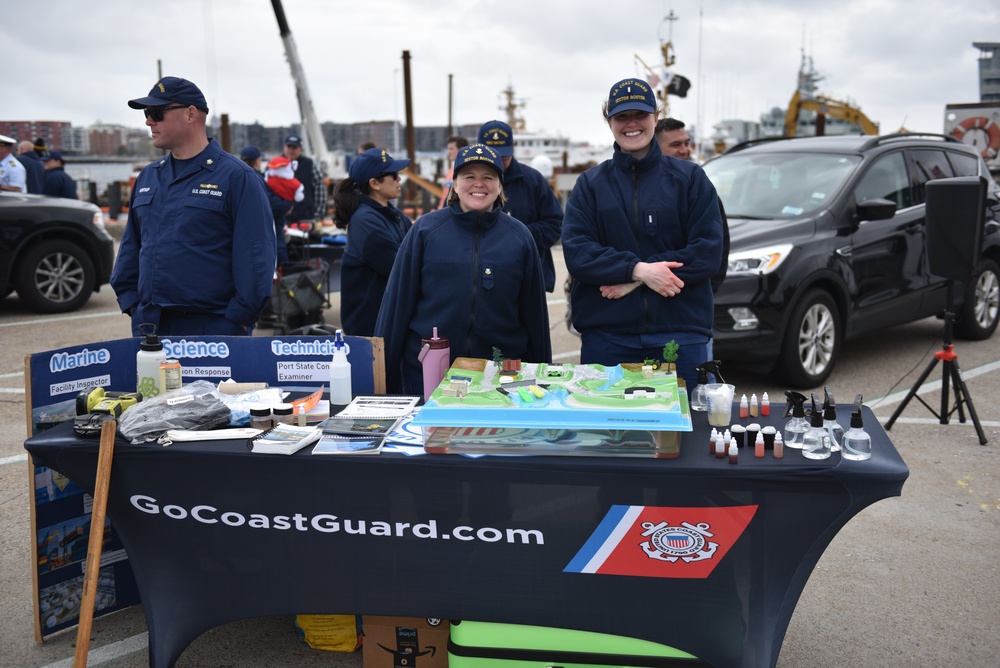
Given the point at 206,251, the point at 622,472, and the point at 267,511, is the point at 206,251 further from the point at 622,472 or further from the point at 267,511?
the point at 622,472

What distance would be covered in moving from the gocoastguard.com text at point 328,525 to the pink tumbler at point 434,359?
2.14ft

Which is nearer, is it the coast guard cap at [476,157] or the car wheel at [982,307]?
the coast guard cap at [476,157]

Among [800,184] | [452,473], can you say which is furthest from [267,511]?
[800,184]

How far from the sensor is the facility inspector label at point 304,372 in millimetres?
3391

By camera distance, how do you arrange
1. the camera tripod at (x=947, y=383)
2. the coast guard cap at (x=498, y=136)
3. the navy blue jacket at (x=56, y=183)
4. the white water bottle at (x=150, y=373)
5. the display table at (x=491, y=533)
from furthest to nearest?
the navy blue jacket at (x=56, y=183) → the coast guard cap at (x=498, y=136) → the camera tripod at (x=947, y=383) → the white water bottle at (x=150, y=373) → the display table at (x=491, y=533)

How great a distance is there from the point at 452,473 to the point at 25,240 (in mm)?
8092

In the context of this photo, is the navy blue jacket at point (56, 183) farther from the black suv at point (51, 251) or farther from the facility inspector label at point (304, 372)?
the facility inspector label at point (304, 372)

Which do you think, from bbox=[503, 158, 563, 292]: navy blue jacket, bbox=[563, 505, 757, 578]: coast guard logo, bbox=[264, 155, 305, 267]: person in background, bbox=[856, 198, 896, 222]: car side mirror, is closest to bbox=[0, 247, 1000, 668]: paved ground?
bbox=[563, 505, 757, 578]: coast guard logo

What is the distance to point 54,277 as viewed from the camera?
9602 mm

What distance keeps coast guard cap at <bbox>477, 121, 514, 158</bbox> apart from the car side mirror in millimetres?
2641

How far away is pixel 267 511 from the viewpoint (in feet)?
9.11

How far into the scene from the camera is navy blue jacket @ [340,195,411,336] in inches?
187

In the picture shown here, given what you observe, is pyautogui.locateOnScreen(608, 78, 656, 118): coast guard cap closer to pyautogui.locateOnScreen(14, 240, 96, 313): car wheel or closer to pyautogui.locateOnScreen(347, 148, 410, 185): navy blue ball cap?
pyautogui.locateOnScreen(347, 148, 410, 185): navy blue ball cap

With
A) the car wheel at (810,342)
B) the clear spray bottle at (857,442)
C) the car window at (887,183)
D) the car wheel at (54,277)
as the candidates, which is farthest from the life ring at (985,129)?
the clear spray bottle at (857,442)
